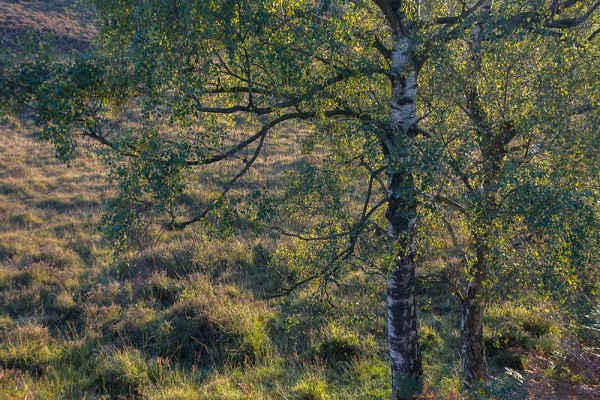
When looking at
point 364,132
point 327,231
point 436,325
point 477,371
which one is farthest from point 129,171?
point 436,325

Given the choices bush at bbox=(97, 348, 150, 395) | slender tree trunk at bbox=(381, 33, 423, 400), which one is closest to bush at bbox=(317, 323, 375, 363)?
slender tree trunk at bbox=(381, 33, 423, 400)

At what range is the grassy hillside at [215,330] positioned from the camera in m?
7.64

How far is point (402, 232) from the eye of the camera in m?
5.96

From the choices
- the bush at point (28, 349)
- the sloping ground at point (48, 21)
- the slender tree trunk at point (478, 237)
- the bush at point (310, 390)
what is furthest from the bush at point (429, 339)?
the sloping ground at point (48, 21)

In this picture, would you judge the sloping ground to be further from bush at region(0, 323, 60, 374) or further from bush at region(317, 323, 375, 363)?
bush at region(317, 323, 375, 363)

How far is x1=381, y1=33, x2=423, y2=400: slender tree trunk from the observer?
5965mm

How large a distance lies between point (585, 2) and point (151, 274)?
10.2 m

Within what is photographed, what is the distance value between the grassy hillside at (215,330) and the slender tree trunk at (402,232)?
41 centimetres

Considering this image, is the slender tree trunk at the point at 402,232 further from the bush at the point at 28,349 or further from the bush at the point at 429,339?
the bush at the point at 28,349

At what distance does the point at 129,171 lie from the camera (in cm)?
550

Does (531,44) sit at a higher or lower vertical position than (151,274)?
higher

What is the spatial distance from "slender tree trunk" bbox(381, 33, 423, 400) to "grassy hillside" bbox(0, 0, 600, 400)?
410 mm

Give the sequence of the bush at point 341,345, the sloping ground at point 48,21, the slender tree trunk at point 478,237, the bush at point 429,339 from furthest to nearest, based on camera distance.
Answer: the sloping ground at point 48,21, the bush at point 429,339, the bush at point 341,345, the slender tree trunk at point 478,237

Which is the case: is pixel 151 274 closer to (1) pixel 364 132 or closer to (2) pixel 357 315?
(2) pixel 357 315
